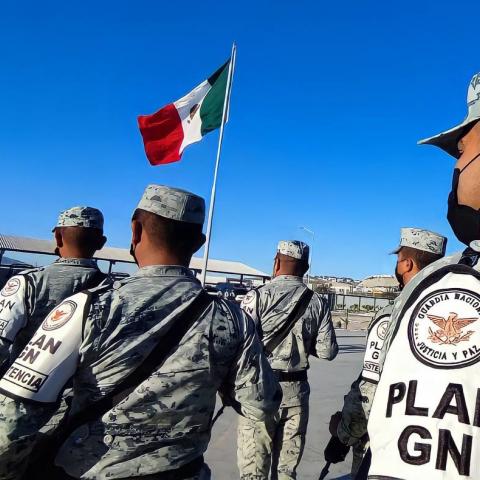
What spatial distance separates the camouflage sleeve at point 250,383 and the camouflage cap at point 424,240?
1692 mm

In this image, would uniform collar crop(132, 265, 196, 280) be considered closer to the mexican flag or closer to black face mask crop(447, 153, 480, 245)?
black face mask crop(447, 153, 480, 245)

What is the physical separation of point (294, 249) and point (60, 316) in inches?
107

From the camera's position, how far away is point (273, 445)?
3.67 meters

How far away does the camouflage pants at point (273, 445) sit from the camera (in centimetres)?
344

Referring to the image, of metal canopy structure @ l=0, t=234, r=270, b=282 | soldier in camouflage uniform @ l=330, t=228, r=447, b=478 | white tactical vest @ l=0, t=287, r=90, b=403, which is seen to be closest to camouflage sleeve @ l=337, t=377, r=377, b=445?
soldier in camouflage uniform @ l=330, t=228, r=447, b=478

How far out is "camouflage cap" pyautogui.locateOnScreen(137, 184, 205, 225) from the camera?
181 cm

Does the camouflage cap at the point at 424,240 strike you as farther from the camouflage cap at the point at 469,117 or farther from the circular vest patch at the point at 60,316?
the circular vest patch at the point at 60,316

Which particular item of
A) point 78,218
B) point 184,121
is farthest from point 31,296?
point 184,121

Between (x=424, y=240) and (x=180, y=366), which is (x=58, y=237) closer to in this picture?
(x=180, y=366)

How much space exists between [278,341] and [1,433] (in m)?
2.57

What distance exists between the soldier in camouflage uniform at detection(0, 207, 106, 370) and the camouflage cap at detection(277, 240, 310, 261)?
62.4 inches

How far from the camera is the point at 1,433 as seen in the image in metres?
1.39

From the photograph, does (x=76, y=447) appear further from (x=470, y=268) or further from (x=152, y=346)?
(x=470, y=268)

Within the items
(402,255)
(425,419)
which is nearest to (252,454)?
(402,255)
